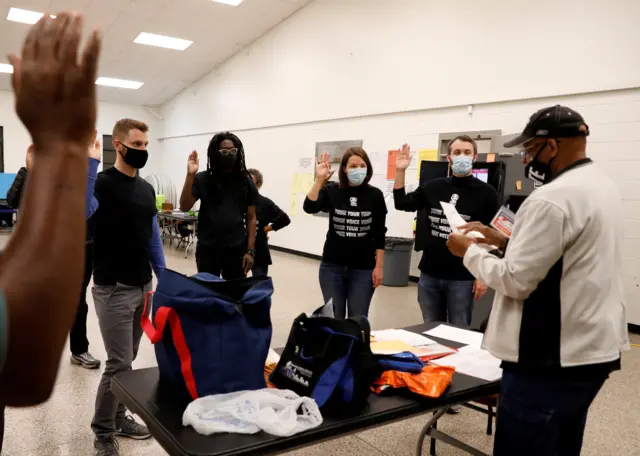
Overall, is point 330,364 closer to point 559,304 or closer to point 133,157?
point 559,304

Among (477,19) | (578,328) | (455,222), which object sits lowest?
(578,328)

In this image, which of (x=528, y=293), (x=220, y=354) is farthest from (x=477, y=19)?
(x=220, y=354)

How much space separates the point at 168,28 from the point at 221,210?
770cm

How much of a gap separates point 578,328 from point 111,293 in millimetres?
1884

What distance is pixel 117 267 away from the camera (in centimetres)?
226

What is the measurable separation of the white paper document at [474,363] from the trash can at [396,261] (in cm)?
459

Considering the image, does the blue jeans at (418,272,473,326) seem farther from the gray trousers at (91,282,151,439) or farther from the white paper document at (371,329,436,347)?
the gray trousers at (91,282,151,439)

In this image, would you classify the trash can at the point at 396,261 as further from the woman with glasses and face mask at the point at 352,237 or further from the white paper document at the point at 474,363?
the white paper document at the point at 474,363

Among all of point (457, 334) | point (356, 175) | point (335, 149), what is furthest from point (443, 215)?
point (335, 149)

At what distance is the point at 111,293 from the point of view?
226cm

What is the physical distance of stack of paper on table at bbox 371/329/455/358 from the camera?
191 centimetres

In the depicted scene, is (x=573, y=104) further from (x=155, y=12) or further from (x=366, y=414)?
(x=155, y=12)

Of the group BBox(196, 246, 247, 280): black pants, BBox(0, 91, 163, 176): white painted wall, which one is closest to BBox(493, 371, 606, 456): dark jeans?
BBox(196, 246, 247, 280): black pants

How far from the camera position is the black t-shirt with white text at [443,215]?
9.44 feet
